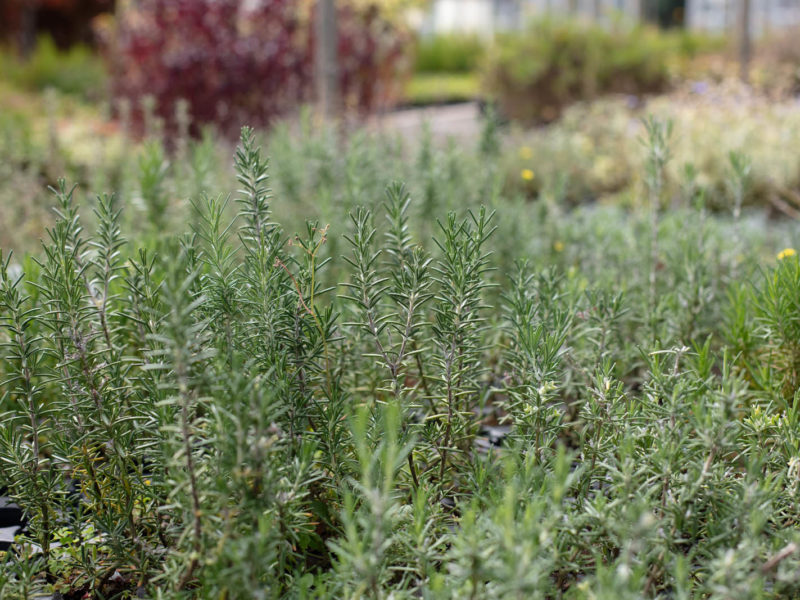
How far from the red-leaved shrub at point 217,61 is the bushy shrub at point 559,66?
3.47m

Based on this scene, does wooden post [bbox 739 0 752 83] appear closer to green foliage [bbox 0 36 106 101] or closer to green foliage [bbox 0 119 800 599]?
green foliage [bbox 0 36 106 101]

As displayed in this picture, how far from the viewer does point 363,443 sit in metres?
1.19

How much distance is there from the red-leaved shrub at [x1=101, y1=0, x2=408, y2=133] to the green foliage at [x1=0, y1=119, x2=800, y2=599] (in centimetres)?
601

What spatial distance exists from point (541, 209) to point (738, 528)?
2305mm

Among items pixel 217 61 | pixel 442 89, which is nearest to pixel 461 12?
pixel 442 89

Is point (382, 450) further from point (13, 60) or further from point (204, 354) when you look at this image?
point (13, 60)

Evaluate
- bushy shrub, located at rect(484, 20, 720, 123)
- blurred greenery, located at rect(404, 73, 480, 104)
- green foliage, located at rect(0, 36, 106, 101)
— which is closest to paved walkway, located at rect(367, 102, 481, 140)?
blurred greenery, located at rect(404, 73, 480, 104)

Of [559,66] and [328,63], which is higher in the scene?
[559,66]

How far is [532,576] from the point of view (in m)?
1.05

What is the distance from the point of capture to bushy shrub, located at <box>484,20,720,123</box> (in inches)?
457

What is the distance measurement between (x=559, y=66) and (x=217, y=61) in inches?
237

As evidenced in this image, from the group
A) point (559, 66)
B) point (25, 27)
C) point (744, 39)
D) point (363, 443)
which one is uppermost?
point (25, 27)

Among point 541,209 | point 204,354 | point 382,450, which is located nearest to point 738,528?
point 382,450

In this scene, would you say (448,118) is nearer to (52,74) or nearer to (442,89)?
(442,89)
